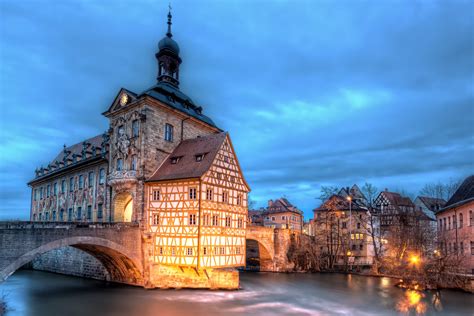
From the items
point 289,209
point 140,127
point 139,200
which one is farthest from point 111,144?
point 289,209

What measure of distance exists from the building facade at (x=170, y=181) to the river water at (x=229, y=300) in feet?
9.60

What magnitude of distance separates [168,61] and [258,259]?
81.1ft

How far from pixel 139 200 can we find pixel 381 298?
59.9 feet

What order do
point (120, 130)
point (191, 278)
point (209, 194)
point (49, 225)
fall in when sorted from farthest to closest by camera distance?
1. point (120, 130)
2. point (191, 278)
3. point (209, 194)
4. point (49, 225)

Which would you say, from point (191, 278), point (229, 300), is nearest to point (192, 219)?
point (191, 278)

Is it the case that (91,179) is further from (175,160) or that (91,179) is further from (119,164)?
(175,160)

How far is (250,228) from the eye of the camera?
3919 cm

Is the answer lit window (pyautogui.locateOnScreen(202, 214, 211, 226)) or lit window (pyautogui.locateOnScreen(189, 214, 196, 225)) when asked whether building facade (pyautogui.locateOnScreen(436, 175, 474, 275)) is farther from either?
lit window (pyautogui.locateOnScreen(189, 214, 196, 225))

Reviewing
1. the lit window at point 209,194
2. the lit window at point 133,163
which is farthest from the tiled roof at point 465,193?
the lit window at point 133,163

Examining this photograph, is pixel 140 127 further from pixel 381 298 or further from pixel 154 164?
pixel 381 298

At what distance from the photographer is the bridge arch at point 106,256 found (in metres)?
20.5

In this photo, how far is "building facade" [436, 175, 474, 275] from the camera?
102 feet

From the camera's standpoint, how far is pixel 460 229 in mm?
33531

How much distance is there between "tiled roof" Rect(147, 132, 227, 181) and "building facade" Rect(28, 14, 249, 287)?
0.09m
